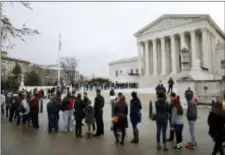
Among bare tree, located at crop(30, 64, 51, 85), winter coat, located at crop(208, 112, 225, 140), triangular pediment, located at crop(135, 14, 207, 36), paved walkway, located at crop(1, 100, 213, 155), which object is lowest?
paved walkway, located at crop(1, 100, 213, 155)

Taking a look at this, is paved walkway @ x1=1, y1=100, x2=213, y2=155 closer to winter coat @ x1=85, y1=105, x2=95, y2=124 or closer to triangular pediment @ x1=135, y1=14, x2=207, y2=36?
winter coat @ x1=85, y1=105, x2=95, y2=124

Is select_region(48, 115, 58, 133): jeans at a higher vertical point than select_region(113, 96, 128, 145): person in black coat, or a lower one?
lower

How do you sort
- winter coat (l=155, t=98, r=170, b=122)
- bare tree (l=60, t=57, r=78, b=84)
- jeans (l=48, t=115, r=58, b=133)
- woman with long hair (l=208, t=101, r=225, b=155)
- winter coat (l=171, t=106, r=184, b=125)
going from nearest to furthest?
woman with long hair (l=208, t=101, r=225, b=155) < winter coat (l=155, t=98, r=170, b=122) < winter coat (l=171, t=106, r=184, b=125) < jeans (l=48, t=115, r=58, b=133) < bare tree (l=60, t=57, r=78, b=84)

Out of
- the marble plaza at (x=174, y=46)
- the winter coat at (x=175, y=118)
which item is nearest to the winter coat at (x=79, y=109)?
the winter coat at (x=175, y=118)

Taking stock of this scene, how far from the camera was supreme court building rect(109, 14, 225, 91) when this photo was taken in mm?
66500

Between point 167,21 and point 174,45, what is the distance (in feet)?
19.1

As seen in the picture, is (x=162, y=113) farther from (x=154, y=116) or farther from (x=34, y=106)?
(x=34, y=106)

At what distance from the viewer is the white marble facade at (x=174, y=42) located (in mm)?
66863

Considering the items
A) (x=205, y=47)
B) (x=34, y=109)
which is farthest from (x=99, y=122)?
(x=205, y=47)

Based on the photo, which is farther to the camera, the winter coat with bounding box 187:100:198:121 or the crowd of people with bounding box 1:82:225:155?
the winter coat with bounding box 187:100:198:121

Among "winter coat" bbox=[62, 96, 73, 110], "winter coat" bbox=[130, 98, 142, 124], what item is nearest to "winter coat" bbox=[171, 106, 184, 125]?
"winter coat" bbox=[130, 98, 142, 124]

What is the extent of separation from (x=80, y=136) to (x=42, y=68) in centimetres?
9201

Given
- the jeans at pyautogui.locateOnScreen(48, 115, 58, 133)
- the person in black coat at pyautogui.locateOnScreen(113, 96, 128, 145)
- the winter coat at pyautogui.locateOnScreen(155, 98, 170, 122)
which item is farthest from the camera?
the jeans at pyautogui.locateOnScreen(48, 115, 58, 133)

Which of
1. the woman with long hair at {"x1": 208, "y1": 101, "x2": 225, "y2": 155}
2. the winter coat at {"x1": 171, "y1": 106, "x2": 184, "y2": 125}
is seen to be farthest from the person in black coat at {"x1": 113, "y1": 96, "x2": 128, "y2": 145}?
the woman with long hair at {"x1": 208, "y1": 101, "x2": 225, "y2": 155}
